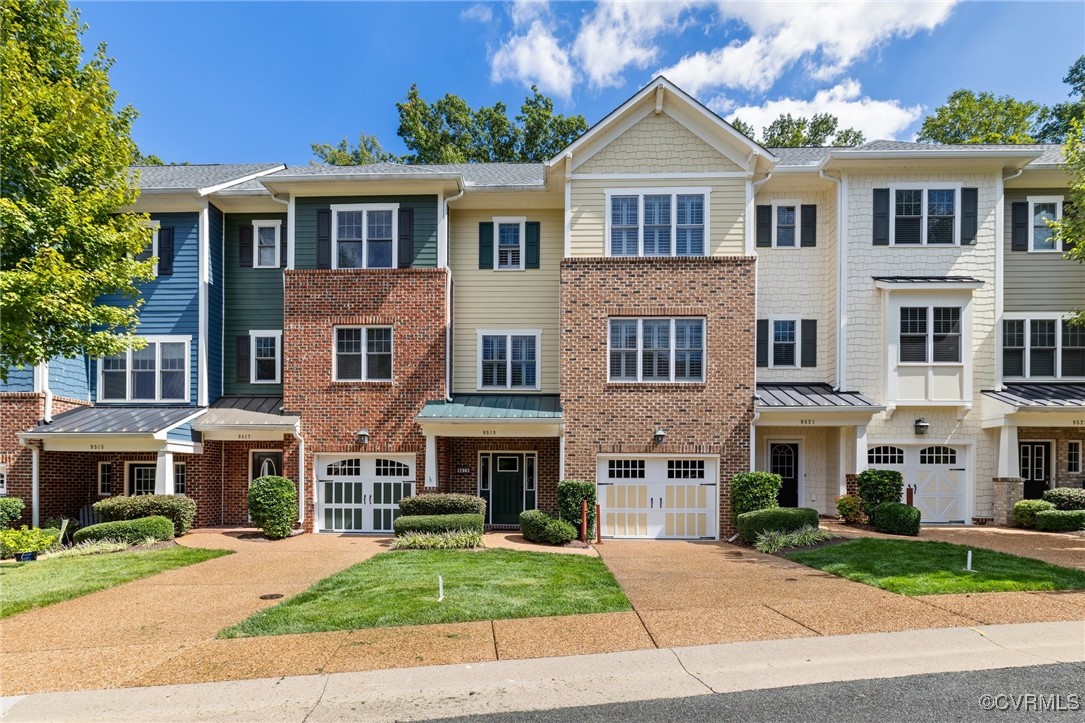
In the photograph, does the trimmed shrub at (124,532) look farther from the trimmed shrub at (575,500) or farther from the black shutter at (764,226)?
the black shutter at (764,226)

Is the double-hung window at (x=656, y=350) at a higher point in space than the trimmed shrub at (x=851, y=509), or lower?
higher

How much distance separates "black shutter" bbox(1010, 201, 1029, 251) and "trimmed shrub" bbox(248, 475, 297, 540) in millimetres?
21171

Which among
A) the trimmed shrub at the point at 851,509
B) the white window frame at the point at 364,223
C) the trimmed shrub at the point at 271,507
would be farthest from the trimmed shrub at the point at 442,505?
the trimmed shrub at the point at 851,509

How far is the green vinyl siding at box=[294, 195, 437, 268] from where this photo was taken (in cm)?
1717

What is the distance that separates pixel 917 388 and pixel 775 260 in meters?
5.16

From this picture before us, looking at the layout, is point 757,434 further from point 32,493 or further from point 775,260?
point 32,493

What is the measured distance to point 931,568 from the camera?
416 inches

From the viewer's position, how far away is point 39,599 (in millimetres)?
9781

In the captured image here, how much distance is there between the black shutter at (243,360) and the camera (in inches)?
741

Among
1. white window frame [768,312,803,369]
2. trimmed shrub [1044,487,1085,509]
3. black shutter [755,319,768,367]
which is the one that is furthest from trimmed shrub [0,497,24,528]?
trimmed shrub [1044,487,1085,509]

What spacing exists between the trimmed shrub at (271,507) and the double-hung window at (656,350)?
8.86 meters

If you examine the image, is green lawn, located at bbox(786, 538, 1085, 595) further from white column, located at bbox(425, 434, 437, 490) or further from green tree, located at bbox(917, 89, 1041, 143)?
green tree, located at bbox(917, 89, 1041, 143)

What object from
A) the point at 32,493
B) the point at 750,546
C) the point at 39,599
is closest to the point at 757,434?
the point at 750,546

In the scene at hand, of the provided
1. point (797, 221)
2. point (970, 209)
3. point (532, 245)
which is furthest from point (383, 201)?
point (970, 209)
